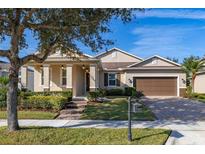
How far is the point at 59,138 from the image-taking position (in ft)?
30.1

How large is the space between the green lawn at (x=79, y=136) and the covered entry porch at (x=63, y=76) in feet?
40.6

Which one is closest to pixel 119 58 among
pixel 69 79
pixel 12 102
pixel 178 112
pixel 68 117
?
pixel 69 79

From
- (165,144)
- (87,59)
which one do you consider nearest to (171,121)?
(165,144)

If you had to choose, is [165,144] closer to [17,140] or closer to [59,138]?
[59,138]

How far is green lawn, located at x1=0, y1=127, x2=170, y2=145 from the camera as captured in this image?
346 inches

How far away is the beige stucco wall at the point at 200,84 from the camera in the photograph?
32219 mm

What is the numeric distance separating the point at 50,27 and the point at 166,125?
5.74 metres

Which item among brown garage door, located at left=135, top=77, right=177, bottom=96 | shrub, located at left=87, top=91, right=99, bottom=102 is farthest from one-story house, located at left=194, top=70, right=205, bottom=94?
shrub, located at left=87, top=91, right=99, bottom=102

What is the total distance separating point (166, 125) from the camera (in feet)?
38.7

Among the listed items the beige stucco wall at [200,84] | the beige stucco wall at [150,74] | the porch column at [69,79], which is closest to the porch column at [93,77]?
the porch column at [69,79]

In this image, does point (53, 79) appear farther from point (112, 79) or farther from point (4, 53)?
point (4, 53)

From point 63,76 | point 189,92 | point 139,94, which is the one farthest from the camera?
point 139,94

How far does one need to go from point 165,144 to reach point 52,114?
294 inches

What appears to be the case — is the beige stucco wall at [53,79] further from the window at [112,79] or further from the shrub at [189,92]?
the shrub at [189,92]
